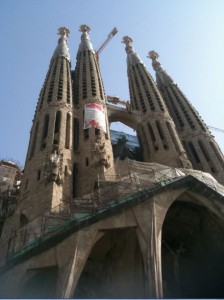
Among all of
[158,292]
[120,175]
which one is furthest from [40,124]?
[158,292]

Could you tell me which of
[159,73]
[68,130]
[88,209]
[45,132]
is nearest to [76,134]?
[68,130]

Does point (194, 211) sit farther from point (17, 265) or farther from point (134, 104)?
point (134, 104)

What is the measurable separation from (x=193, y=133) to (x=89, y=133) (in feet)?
38.2

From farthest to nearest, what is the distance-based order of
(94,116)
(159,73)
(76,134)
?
(159,73), (94,116), (76,134)

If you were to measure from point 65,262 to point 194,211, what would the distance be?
892cm

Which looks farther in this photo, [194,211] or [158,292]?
[194,211]

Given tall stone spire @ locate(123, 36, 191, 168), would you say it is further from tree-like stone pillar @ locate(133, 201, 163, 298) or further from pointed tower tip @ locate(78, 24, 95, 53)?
tree-like stone pillar @ locate(133, 201, 163, 298)

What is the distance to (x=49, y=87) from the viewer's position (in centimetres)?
3544

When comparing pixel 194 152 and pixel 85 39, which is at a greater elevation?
pixel 85 39

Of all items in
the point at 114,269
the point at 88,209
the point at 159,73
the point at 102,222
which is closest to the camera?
the point at 102,222

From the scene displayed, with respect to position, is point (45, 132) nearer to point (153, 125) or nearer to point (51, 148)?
point (51, 148)

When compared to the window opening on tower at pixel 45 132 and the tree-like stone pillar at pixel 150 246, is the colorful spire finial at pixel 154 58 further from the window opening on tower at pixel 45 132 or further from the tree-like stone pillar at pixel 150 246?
the tree-like stone pillar at pixel 150 246

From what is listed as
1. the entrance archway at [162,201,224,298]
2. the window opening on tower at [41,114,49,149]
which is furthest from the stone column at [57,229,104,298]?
the window opening on tower at [41,114,49,149]

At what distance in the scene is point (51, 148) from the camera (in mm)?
26531
